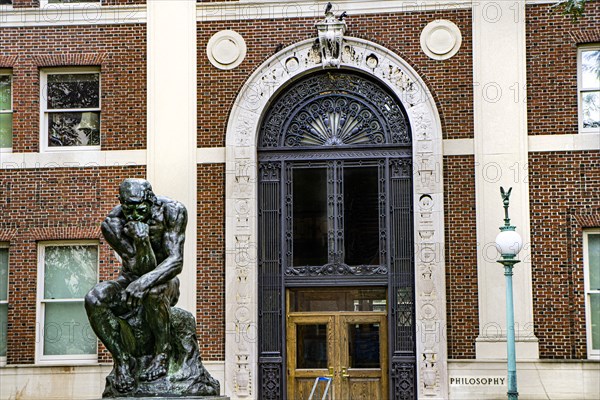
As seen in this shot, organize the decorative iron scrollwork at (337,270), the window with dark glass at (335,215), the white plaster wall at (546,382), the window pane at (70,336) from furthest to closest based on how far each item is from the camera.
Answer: the window pane at (70,336) → the window with dark glass at (335,215) → the decorative iron scrollwork at (337,270) → the white plaster wall at (546,382)

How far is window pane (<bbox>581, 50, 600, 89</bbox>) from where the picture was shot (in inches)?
895

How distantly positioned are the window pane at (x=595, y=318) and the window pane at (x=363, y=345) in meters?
4.29

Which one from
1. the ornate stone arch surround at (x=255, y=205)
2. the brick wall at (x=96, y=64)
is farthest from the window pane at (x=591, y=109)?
the brick wall at (x=96, y=64)

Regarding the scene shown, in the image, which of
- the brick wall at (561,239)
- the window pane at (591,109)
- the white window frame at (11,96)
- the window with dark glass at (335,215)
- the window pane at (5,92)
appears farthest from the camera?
the window pane at (5,92)

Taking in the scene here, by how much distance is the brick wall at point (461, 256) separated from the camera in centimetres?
2216

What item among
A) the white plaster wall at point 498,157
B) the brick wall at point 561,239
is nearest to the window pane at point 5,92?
the white plaster wall at point 498,157

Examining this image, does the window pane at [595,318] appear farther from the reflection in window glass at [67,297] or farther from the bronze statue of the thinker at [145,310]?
the bronze statue of the thinker at [145,310]

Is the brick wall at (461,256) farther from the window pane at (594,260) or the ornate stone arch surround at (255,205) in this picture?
the window pane at (594,260)

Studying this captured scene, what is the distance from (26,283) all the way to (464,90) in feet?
32.6

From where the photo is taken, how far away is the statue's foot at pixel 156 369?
12.8 metres

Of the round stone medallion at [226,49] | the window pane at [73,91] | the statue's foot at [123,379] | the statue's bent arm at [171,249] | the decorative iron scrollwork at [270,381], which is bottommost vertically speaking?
the decorative iron scrollwork at [270,381]

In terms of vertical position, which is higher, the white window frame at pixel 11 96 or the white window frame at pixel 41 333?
the white window frame at pixel 11 96

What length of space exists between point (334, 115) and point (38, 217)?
6608 mm

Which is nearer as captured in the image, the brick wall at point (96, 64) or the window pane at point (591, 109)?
the window pane at point (591, 109)
